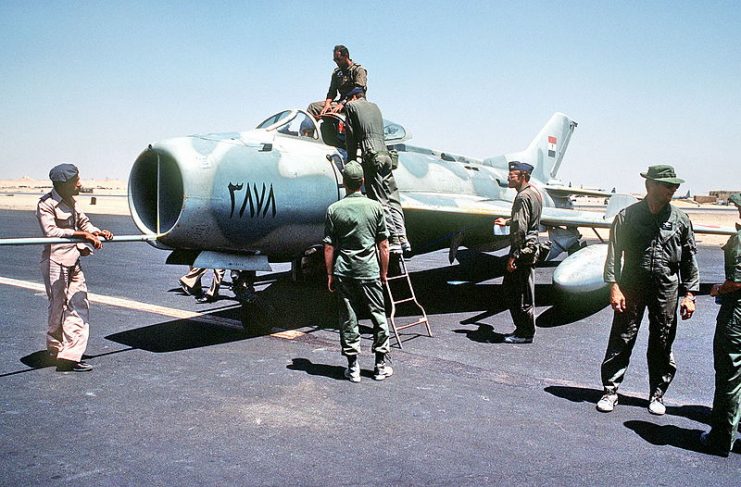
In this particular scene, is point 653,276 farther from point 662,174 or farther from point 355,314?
point 355,314

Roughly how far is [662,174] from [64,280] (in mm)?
5342

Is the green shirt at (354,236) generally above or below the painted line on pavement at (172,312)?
above

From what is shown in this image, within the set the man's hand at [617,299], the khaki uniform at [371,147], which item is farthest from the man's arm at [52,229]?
the man's hand at [617,299]

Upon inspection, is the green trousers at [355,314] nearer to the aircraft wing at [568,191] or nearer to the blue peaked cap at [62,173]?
the blue peaked cap at [62,173]

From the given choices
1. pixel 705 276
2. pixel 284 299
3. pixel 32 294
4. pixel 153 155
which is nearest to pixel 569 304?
pixel 284 299

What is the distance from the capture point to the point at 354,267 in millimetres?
5473

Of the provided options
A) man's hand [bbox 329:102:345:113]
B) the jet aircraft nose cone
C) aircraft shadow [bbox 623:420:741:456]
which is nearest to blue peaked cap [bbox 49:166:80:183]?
man's hand [bbox 329:102:345:113]

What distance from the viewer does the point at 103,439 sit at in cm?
406

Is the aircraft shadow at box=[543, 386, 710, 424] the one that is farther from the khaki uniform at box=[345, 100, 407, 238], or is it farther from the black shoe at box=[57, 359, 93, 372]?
the black shoe at box=[57, 359, 93, 372]

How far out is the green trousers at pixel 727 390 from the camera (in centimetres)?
397

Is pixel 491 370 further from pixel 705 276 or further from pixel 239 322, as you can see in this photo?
pixel 705 276

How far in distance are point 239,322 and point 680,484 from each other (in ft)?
18.7

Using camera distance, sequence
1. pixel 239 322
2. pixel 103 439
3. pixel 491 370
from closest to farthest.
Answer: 1. pixel 103 439
2. pixel 491 370
3. pixel 239 322

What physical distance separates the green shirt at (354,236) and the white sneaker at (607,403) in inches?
88.0
